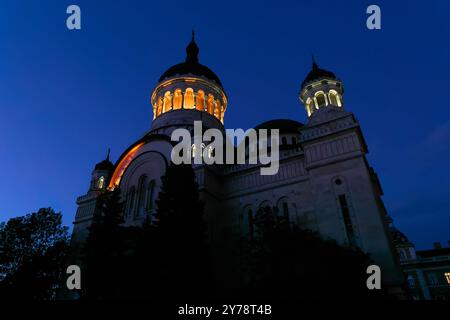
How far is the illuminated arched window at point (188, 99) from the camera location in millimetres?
31728

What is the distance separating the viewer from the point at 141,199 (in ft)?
80.6

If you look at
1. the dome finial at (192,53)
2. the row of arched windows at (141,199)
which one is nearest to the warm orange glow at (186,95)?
the dome finial at (192,53)

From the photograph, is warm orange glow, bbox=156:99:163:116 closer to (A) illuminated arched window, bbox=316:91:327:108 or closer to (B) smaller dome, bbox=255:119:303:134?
(B) smaller dome, bbox=255:119:303:134

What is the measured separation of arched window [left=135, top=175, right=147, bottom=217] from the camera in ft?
79.0

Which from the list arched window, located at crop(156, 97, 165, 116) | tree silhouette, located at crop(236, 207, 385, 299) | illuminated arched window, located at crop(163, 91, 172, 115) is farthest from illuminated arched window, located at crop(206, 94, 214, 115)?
tree silhouette, located at crop(236, 207, 385, 299)

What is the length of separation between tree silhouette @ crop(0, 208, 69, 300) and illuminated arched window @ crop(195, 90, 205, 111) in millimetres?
17088

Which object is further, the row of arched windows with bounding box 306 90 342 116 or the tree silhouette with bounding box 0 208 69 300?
the row of arched windows with bounding box 306 90 342 116

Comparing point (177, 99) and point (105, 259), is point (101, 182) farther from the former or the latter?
point (105, 259)

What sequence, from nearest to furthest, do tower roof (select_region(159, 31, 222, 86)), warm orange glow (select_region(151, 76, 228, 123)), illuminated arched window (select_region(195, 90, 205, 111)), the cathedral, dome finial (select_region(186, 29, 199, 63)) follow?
the cathedral < warm orange glow (select_region(151, 76, 228, 123)) < illuminated arched window (select_region(195, 90, 205, 111)) < tower roof (select_region(159, 31, 222, 86)) < dome finial (select_region(186, 29, 199, 63))

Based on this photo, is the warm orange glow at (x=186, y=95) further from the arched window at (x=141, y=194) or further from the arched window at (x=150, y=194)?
the arched window at (x=150, y=194)

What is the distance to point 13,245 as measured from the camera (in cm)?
2433

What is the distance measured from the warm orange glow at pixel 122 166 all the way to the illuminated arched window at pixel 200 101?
8.44 m
